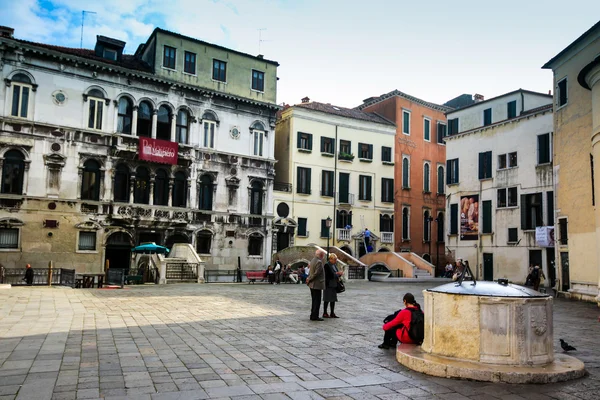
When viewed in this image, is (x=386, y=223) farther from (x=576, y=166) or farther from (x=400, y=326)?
(x=400, y=326)

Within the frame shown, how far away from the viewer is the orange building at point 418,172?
43406 mm

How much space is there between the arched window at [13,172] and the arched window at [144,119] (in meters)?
6.88

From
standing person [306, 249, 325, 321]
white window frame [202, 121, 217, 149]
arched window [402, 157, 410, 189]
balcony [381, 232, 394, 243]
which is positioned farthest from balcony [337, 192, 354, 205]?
standing person [306, 249, 325, 321]

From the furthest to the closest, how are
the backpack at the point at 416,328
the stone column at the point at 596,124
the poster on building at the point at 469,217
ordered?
the poster on building at the point at 469,217, the stone column at the point at 596,124, the backpack at the point at 416,328

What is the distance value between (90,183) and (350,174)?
2002cm

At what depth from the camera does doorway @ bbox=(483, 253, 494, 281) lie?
110ft

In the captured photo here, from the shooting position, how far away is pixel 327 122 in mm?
40031

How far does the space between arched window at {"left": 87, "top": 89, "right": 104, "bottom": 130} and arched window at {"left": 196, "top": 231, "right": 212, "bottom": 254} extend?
916cm

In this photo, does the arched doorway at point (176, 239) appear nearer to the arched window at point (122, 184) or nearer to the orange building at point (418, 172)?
the arched window at point (122, 184)

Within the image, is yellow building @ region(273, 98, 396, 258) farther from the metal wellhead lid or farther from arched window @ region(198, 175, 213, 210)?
the metal wellhead lid

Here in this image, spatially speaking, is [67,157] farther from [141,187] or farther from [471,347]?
[471,347]

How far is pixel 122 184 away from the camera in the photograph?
30578mm

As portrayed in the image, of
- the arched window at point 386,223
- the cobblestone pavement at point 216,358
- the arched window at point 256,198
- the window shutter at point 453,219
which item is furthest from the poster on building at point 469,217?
the cobblestone pavement at point 216,358

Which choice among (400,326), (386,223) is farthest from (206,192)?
(400,326)
